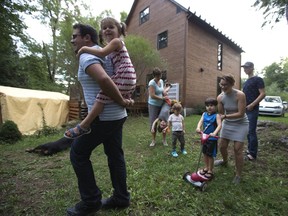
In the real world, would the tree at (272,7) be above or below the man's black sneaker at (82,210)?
above

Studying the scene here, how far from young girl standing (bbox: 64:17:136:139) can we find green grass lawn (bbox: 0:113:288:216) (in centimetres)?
103

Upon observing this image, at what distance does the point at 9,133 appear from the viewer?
556 centimetres

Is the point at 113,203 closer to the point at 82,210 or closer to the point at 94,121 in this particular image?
the point at 82,210

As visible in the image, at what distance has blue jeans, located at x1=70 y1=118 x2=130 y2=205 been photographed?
1.57 metres

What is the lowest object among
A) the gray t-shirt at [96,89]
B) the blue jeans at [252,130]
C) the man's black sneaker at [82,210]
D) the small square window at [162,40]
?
the man's black sneaker at [82,210]

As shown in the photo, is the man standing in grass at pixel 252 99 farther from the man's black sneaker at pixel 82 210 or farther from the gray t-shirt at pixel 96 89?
the man's black sneaker at pixel 82 210

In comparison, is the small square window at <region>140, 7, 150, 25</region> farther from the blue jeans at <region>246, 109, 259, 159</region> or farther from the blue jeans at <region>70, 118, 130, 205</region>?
the blue jeans at <region>70, 118, 130, 205</region>

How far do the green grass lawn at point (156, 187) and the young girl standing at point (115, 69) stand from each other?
103 centimetres

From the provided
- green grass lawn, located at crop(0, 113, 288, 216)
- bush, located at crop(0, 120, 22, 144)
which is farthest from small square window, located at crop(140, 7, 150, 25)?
green grass lawn, located at crop(0, 113, 288, 216)

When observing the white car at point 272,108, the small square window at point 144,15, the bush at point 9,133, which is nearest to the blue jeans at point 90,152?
the bush at point 9,133

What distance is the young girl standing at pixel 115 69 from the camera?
148cm

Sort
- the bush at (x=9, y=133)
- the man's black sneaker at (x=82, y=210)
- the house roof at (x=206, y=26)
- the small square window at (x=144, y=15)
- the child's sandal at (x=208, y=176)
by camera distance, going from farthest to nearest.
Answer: the small square window at (x=144, y=15)
the house roof at (x=206, y=26)
the bush at (x=9, y=133)
the child's sandal at (x=208, y=176)
the man's black sneaker at (x=82, y=210)

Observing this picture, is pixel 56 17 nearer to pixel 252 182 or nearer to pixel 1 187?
pixel 1 187

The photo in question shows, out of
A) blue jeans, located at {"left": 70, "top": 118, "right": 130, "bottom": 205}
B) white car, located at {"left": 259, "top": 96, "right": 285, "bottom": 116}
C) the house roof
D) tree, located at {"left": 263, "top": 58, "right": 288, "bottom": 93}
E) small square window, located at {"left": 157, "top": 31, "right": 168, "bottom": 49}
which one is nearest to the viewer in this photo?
blue jeans, located at {"left": 70, "top": 118, "right": 130, "bottom": 205}
